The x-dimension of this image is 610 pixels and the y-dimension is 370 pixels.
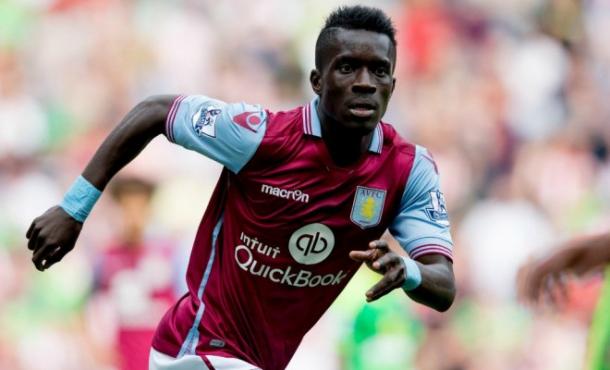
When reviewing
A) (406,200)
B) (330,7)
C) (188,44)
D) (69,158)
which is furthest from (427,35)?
(406,200)

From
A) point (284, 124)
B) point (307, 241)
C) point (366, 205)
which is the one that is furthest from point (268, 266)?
point (284, 124)

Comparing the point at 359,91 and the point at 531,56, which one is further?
the point at 531,56

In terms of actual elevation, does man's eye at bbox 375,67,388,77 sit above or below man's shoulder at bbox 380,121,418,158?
above

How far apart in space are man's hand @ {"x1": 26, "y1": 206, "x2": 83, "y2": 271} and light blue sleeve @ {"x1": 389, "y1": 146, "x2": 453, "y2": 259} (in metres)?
1.35

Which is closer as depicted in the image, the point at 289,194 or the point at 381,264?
the point at 381,264

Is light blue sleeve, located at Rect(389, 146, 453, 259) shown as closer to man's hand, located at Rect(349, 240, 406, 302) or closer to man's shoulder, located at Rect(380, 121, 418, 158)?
man's shoulder, located at Rect(380, 121, 418, 158)

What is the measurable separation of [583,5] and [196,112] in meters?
7.12

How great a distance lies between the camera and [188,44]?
11.8 metres

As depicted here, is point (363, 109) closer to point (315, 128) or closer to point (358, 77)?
point (358, 77)

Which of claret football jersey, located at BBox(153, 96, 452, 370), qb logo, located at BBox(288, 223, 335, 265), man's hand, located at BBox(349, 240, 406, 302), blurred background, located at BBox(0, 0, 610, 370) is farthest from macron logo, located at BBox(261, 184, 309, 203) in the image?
blurred background, located at BBox(0, 0, 610, 370)

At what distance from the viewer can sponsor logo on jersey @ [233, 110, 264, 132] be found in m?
5.71

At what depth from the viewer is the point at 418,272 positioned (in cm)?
533

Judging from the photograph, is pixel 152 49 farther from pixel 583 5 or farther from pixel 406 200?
pixel 406 200

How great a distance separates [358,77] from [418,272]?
0.83 m
